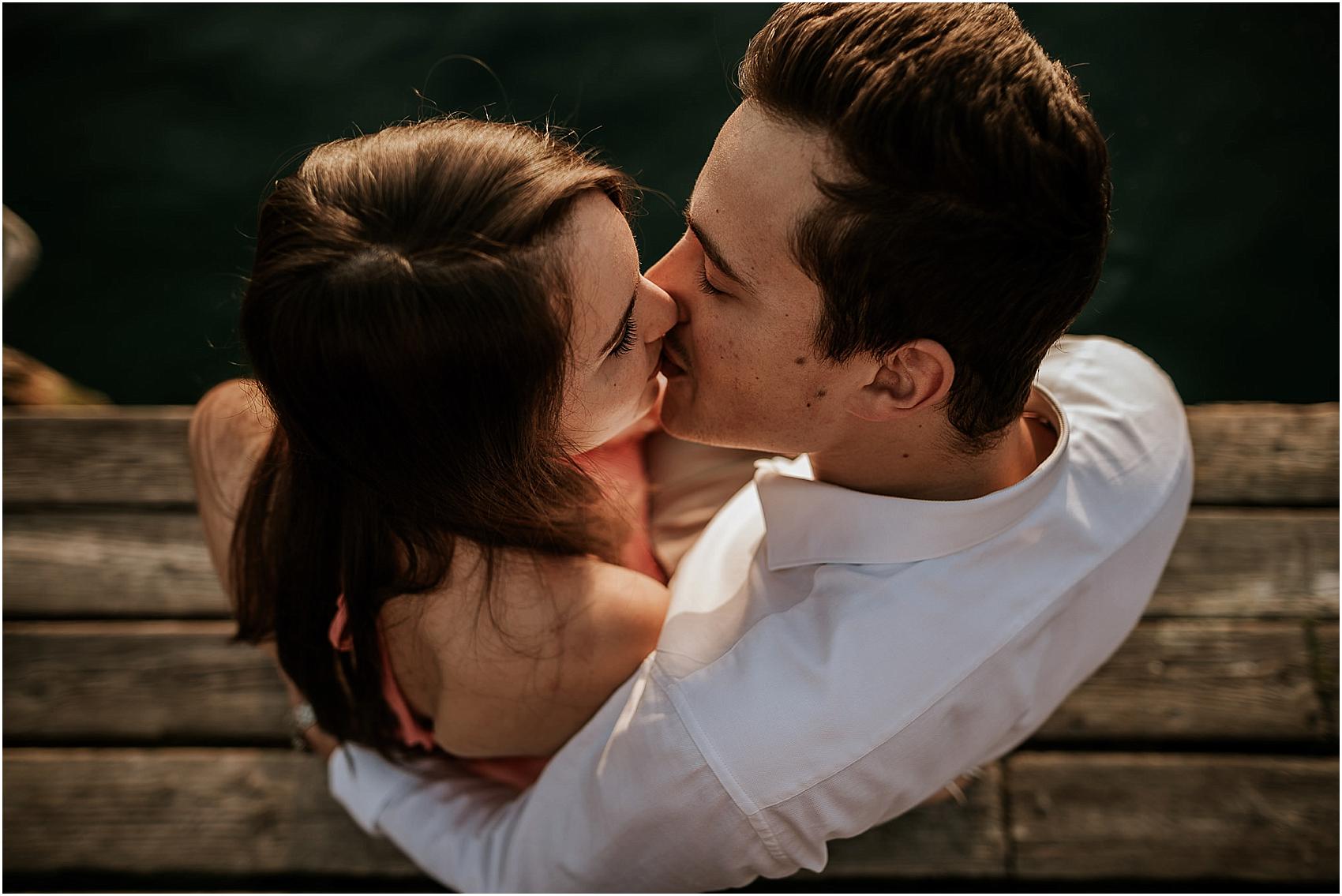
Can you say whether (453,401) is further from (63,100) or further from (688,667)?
(63,100)

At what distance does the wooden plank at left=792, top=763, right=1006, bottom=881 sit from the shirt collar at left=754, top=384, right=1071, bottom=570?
2.76 ft

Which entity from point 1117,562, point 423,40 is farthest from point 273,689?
point 423,40

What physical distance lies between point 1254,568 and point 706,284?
1614 millimetres

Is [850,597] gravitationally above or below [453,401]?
below

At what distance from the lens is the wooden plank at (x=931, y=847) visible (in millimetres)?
2141

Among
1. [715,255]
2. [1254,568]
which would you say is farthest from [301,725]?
[1254,568]

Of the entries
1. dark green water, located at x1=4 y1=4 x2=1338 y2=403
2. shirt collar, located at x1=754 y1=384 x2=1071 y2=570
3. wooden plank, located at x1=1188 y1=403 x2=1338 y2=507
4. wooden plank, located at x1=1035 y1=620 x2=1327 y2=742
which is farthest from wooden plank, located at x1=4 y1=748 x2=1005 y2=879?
dark green water, located at x1=4 y1=4 x2=1338 y2=403

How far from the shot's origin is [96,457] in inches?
101

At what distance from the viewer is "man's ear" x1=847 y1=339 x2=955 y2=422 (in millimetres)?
1513

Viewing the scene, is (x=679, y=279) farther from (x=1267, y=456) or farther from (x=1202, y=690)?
(x=1267, y=456)

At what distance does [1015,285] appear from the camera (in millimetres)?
1429

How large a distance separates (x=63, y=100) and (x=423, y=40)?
1.46 meters

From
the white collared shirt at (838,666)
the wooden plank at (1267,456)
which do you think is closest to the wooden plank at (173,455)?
the wooden plank at (1267,456)

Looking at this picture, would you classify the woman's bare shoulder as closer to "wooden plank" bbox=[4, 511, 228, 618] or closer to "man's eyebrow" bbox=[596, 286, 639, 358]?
"man's eyebrow" bbox=[596, 286, 639, 358]
